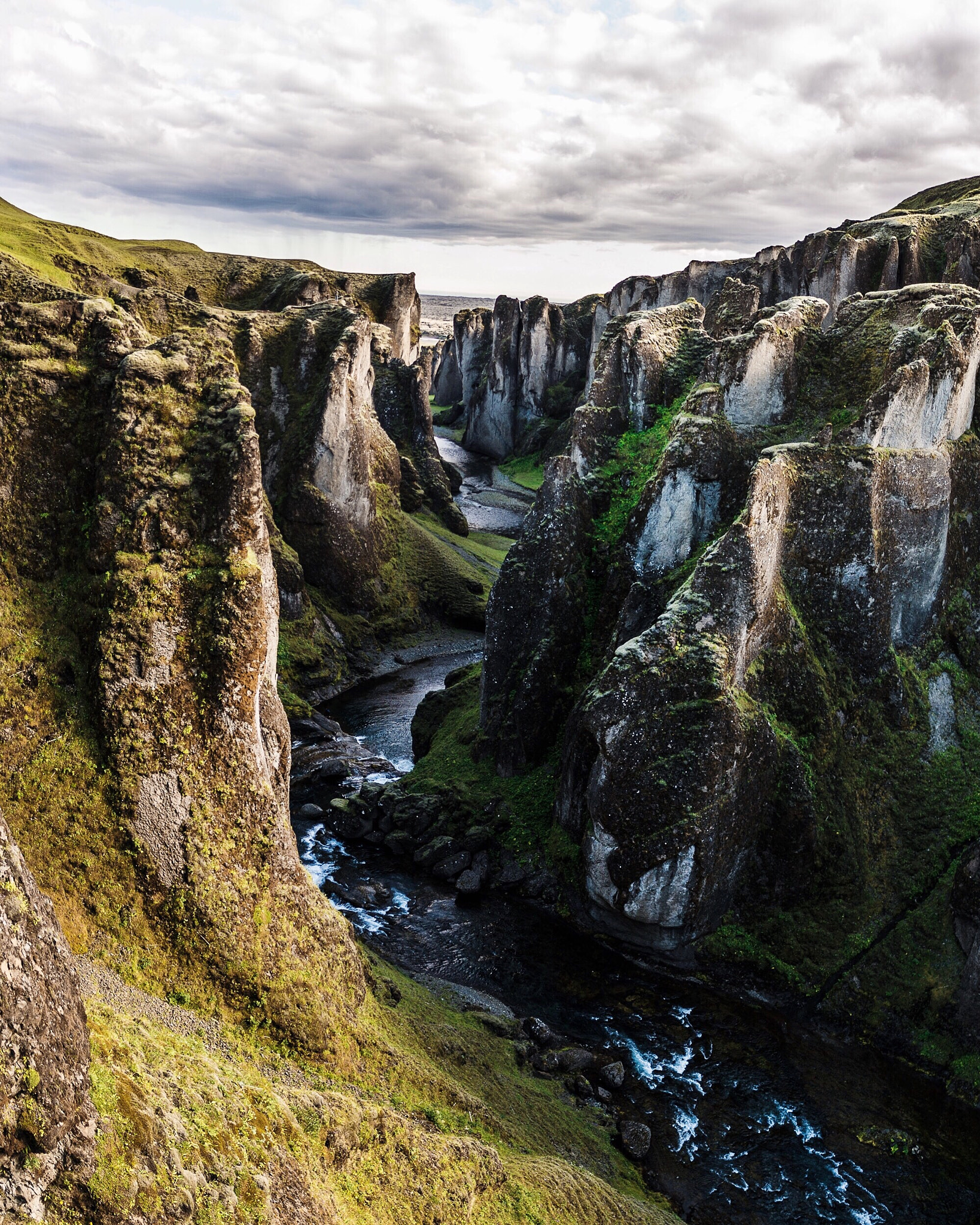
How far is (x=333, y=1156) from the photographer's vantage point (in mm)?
15227

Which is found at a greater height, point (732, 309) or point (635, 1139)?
point (732, 309)

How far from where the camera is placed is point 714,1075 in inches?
992

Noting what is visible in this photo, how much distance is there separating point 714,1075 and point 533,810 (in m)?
12.5

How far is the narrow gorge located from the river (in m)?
0.12

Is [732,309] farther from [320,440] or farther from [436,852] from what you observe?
[436,852]

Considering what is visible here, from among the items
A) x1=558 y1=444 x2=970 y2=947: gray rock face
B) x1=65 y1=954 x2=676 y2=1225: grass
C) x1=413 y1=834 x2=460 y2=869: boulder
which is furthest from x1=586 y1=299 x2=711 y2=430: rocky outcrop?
x1=65 y1=954 x2=676 y2=1225: grass

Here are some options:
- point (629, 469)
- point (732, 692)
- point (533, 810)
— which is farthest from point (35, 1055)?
point (629, 469)

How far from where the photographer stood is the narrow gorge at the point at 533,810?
16.3 m

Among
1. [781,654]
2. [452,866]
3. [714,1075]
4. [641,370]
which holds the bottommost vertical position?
[714,1075]

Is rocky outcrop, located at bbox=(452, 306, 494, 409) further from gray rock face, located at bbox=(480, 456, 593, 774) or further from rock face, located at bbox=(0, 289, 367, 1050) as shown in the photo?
rock face, located at bbox=(0, 289, 367, 1050)

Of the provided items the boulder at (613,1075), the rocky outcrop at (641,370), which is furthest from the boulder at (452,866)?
the rocky outcrop at (641,370)

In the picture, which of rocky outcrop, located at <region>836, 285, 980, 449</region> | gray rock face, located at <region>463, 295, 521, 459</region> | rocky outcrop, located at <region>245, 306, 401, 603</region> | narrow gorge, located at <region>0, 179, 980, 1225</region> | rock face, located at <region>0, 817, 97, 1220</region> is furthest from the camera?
gray rock face, located at <region>463, 295, 521, 459</region>

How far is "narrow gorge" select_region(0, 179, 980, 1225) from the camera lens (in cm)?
1631

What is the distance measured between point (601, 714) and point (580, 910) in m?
7.13
